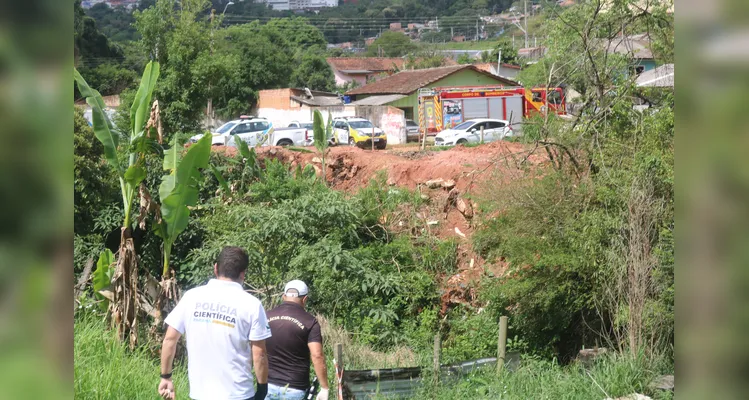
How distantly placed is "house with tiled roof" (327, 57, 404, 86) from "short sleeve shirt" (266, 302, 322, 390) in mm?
63806

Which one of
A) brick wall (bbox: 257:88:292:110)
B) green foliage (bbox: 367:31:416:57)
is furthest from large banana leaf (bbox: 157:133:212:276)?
green foliage (bbox: 367:31:416:57)

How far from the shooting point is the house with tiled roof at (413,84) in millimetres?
44812

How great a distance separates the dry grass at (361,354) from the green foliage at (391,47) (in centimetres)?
7633

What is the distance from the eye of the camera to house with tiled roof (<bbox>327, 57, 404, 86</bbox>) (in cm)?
7025

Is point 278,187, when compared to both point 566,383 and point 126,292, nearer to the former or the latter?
point 126,292

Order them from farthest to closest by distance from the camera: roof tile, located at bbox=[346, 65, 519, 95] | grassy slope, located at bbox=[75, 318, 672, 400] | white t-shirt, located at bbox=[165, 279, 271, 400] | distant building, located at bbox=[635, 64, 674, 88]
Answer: roof tile, located at bbox=[346, 65, 519, 95]
distant building, located at bbox=[635, 64, 674, 88]
grassy slope, located at bbox=[75, 318, 672, 400]
white t-shirt, located at bbox=[165, 279, 271, 400]

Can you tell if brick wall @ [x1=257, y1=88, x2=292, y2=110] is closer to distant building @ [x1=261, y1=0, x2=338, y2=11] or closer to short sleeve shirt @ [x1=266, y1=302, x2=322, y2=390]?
short sleeve shirt @ [x1=266, y1=302, x2=322, y2=390]

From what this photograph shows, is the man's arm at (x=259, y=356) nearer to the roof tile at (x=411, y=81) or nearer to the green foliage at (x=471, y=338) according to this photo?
the green foliage at (x=471, y=338)

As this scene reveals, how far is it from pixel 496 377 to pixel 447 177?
8.98 meters
